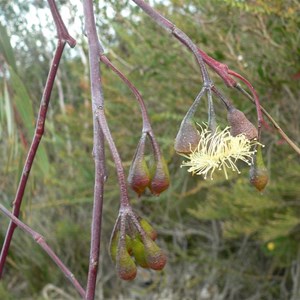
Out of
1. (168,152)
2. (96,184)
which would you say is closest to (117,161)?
(96,184)

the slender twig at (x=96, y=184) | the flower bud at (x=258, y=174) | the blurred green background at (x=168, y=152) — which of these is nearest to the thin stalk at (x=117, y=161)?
the slender twig at (x=96, y=184)

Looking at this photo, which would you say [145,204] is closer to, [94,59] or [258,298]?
[258,298]

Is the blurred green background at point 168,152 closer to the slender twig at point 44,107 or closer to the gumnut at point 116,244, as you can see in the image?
the slender twig at point 44,107

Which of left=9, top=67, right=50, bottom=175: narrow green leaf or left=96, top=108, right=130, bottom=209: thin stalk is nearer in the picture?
left=96, top=108, right=130, bottom=209: thin stalk

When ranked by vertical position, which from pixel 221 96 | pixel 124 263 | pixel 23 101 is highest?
pixel 23 101

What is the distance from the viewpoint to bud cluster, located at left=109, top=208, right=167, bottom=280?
52 centimetres

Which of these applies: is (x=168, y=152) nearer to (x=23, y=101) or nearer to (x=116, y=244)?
(x=23, y=101)

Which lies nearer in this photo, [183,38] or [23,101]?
[183,38]

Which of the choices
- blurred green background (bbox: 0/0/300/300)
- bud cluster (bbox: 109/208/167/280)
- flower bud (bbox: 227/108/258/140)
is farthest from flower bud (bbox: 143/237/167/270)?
blurred green background (bbox: 0/0/300/300)

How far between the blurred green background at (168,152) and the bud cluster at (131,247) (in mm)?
618

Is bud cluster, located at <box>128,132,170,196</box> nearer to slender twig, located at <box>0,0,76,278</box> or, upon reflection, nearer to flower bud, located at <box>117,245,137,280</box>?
flower bud, located at <box>117,245,137,280</box>

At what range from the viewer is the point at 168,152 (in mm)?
1894

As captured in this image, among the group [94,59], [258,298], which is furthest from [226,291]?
[94,59]

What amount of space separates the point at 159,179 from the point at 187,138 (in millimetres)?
44
